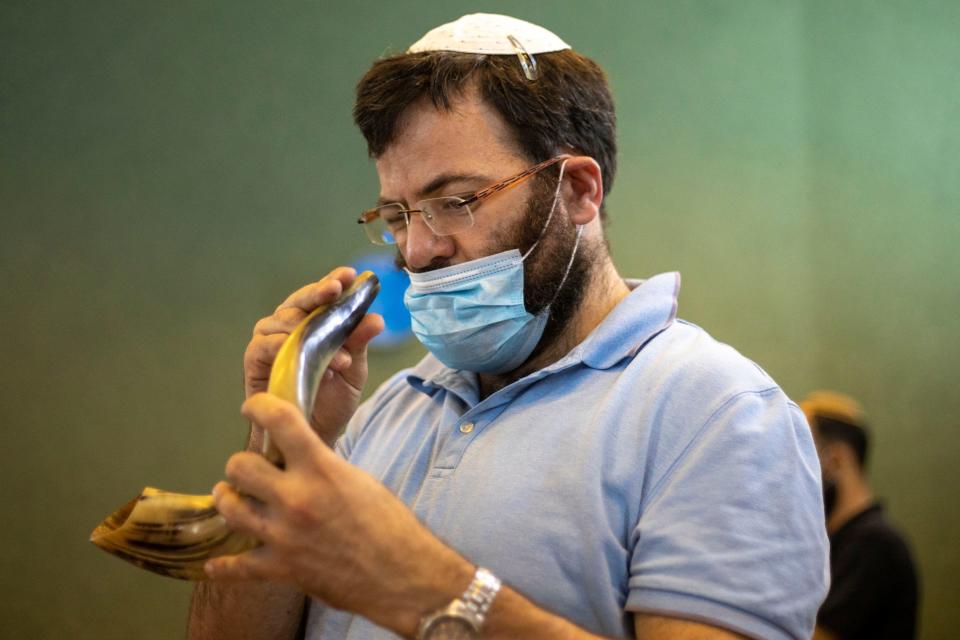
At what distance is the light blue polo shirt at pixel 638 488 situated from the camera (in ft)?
3.11

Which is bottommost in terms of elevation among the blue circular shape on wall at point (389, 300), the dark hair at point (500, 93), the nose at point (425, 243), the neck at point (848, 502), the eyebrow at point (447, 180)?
the neck at point (848, 502)

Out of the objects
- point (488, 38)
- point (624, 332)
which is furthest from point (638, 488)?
point (488, 38)

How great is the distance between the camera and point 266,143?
2.96m

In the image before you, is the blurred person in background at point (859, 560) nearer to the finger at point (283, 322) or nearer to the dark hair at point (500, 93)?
the dark hair at point (500, 93)

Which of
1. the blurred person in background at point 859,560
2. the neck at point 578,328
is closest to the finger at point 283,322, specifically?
the neck at point 578,328

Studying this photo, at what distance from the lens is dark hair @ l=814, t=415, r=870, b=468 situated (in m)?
2.46

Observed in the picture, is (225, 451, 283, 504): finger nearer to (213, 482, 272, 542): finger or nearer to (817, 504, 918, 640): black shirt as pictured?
(213, 482, 272, 542): finger

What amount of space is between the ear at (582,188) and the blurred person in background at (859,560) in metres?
1.24

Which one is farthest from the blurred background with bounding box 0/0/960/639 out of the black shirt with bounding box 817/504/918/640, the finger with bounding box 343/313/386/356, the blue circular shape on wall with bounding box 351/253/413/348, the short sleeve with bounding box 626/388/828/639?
the short sleeve with bounding box 626/388/828/639

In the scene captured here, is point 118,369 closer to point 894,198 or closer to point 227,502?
point 227,502

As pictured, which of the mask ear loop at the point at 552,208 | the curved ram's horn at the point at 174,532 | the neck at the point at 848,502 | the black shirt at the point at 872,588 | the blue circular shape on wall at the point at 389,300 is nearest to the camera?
the curved ram's horn at the point at 174,532

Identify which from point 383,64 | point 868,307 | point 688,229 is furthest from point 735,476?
point 868,307

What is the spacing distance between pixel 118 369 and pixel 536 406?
6.78 feet

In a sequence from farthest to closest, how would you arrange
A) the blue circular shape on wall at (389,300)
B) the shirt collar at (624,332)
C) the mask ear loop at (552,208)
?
1. the blue circular shape on wall at (389,300)
2. the mask ear loop at (552,208)
3. the shirt collar at (624,332)
